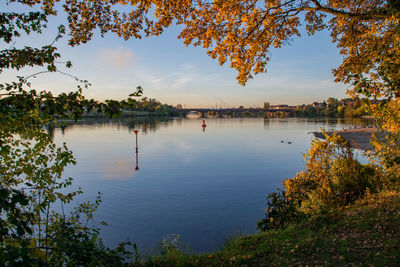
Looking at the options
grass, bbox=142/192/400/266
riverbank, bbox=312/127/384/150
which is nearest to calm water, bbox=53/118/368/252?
grass, bbox=142/192/400/266

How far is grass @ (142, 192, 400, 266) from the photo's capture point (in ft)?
21.1

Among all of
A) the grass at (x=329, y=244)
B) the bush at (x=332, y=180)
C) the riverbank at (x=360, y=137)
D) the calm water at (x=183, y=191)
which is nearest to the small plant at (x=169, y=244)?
the calm water at (x=183, y=191)

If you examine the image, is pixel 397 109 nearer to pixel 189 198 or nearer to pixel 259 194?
pixel 259 194

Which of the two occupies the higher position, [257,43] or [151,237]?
[257,43]

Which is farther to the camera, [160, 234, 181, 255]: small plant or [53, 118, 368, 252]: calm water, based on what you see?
[53, 118, 368, 252]: calm water

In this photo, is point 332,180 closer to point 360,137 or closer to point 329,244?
point 329,244

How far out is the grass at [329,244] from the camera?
6.43m

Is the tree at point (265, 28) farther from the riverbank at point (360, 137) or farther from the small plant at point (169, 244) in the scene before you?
the riverbank at point (360, 137)

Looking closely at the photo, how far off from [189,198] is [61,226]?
15120mm

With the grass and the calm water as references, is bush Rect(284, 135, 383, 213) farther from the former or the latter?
the calm water

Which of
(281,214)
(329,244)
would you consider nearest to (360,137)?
(281,214)

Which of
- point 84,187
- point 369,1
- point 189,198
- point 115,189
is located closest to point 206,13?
point 369,1

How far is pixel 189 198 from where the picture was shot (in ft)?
62.8

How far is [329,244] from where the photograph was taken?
286 inches
